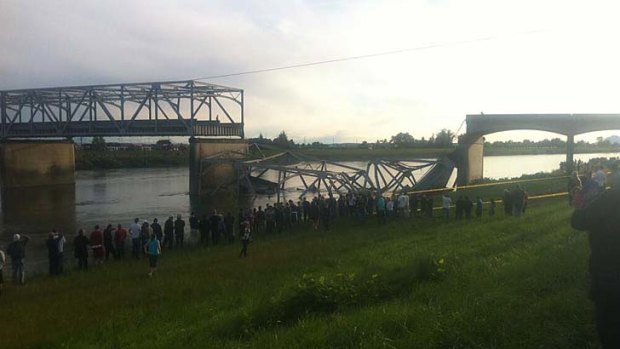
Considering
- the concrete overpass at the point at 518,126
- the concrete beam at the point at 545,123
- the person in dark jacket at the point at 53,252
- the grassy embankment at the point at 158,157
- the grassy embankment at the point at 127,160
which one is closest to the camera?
the person in dark jacket at the point at 53,252

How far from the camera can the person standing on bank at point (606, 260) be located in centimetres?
398

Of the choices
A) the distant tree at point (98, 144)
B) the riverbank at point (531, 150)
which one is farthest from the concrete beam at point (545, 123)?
the distant tree at point (98, 144)

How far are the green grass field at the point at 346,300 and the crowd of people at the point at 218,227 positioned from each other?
47.7 inches

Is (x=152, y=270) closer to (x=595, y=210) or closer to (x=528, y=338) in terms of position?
(x=528, y=338)

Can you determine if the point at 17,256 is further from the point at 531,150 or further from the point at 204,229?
the point at 531,150

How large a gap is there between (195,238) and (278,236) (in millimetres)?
4397

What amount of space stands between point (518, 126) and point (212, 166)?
1277 inches

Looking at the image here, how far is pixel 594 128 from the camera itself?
52.2 meters

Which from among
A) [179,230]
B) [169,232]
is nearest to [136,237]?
[169,232]

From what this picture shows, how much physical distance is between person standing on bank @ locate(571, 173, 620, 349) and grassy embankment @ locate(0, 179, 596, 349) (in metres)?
1.23

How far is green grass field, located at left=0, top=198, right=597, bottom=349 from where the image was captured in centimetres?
582

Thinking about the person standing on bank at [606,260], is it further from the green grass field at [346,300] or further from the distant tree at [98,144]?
the distant tree at [98,144]

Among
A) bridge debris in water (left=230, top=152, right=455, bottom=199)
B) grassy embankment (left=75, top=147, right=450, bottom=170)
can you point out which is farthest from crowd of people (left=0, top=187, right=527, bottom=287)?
grassy embankment (left=75, top=147, right=450, bottom=170)

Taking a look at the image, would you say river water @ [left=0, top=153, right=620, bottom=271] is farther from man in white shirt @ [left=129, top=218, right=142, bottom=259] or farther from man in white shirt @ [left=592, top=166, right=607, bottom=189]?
man in white shirt @ [left=592, top=166, right=607, bottom=189]
